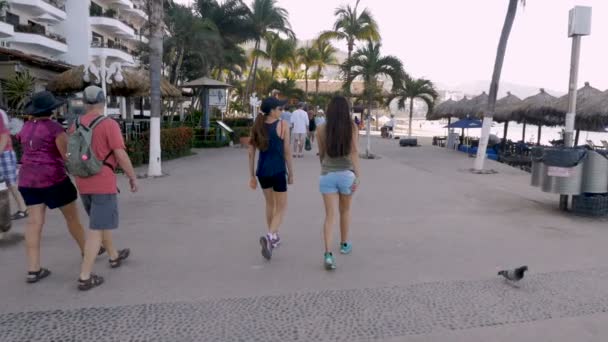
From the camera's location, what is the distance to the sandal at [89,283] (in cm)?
394

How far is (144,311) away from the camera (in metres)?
3.59

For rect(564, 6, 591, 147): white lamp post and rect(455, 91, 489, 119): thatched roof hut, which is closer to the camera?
rect(564, 6, 591, 147): white lamp post

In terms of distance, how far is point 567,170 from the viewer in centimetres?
704

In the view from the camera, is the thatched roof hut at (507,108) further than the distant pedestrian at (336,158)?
Yes

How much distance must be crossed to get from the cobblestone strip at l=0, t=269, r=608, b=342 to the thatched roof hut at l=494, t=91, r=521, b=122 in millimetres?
16304

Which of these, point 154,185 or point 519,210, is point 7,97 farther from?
point 519,210

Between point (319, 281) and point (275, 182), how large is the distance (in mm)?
1203

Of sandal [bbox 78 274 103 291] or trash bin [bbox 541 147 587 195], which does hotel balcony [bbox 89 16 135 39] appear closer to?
trash bin [bbox 541 147 587 195]

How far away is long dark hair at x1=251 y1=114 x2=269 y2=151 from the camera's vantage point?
4.91 metres

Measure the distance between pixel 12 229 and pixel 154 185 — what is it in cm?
364

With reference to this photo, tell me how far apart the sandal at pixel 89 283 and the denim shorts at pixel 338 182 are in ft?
7.05

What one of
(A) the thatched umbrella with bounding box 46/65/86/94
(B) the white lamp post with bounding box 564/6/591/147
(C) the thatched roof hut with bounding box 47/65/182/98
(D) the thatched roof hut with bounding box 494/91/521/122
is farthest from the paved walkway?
(D) the thatched roof hut with bounding box 494/91/521/122

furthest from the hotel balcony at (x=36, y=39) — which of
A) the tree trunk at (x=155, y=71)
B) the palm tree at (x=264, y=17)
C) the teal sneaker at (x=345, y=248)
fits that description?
the teal sneaker at (x=345, y=248)

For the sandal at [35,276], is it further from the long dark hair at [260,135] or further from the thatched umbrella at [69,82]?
the thatched umbrella at [69,82]
